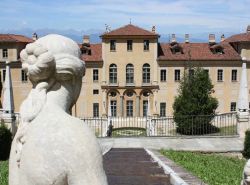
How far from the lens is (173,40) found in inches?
1973

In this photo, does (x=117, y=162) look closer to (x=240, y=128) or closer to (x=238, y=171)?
(x=238, y=171)

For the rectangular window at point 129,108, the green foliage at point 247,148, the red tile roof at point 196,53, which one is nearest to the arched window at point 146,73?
the red tile roof at point 196,53

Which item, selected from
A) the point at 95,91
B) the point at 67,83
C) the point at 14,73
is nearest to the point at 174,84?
the point at 95,91

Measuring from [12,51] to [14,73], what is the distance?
243cm

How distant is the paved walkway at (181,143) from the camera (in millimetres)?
17062

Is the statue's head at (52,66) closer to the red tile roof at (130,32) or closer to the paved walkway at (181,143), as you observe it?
the paved walkway at (181,143)

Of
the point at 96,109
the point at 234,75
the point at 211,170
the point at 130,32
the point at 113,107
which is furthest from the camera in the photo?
the point at 113,107

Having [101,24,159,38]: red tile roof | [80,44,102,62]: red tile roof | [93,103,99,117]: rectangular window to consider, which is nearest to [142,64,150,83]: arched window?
[101,24,159,38]: red tile roof

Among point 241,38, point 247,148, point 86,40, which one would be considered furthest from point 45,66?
point 241,38

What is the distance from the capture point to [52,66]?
95.6 inches

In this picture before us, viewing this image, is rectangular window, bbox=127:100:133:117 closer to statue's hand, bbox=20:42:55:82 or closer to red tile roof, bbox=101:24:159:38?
red tile roof, bbox=101:24:159:38

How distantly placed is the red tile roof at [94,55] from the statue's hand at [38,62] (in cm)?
4565

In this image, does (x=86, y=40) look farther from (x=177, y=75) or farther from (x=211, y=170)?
(x=211, y=170)

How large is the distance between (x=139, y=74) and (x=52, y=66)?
4614 centimetres
